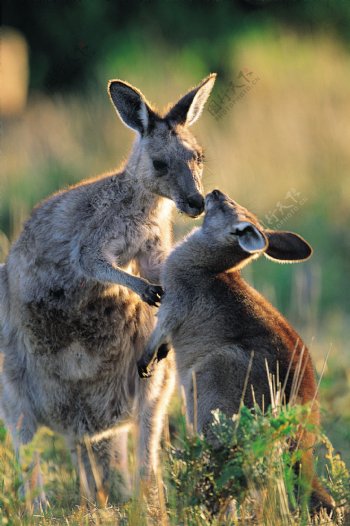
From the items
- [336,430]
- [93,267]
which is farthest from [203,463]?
[336,430]

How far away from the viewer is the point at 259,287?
9336 mm

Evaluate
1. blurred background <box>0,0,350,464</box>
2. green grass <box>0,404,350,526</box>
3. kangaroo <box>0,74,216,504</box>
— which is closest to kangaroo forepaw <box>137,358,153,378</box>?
kangaroo <box>0,74,216,504</box>

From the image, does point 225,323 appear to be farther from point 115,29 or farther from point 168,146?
point 115,29

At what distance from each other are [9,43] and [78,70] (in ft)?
4.11

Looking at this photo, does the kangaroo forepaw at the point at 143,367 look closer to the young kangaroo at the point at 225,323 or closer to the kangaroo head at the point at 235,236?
the young kangaroo at the point at 225,323

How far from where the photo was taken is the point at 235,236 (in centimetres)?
504

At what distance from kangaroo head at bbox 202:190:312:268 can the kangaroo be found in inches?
5.4

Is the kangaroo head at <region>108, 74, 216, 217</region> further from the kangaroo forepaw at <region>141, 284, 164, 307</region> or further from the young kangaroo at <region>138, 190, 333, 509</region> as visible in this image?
the kangaroo forepaw at <region>141, 284, 164, 307</region>

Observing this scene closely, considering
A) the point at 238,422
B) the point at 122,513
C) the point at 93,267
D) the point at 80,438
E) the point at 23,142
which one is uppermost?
the point at 238,422

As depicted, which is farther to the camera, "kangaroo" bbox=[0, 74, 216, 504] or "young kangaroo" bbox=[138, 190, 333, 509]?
"kangaroo" bbox=[0, 74, 216, 504]

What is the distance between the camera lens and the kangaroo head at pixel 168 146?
17.8 feet

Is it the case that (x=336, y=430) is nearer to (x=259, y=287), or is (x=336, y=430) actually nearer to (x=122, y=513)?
(x=122, y=513)

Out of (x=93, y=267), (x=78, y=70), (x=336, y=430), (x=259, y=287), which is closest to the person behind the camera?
(x=93, y=267)

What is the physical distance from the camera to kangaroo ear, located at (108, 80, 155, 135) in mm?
5688
